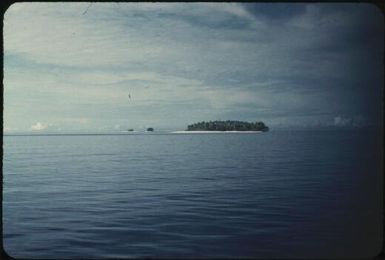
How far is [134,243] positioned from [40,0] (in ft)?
32.2

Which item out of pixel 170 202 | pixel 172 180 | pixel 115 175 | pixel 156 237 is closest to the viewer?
pixel 156 237

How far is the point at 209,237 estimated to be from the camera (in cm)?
1462

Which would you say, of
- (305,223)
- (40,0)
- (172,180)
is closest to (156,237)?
(305,223)

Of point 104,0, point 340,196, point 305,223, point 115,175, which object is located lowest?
point 115,175

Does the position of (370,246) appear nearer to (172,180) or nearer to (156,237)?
(156,237)

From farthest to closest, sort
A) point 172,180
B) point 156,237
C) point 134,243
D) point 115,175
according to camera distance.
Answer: point 115,175, point 172,180, point 156,237, point 134,243

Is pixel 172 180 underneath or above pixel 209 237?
underneath

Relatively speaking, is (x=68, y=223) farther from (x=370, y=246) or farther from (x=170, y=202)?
(x=370, y=246)

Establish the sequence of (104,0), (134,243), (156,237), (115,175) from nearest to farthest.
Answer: (104,0) → (134,243) → (156,237) → (115,175)

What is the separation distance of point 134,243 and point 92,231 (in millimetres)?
2646

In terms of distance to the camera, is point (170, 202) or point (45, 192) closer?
point (170, 202)

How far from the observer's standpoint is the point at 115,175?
36875 millimetres

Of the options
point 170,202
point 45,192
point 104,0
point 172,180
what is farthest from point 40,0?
point 172,180

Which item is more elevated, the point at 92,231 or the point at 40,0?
the point at 40,0
